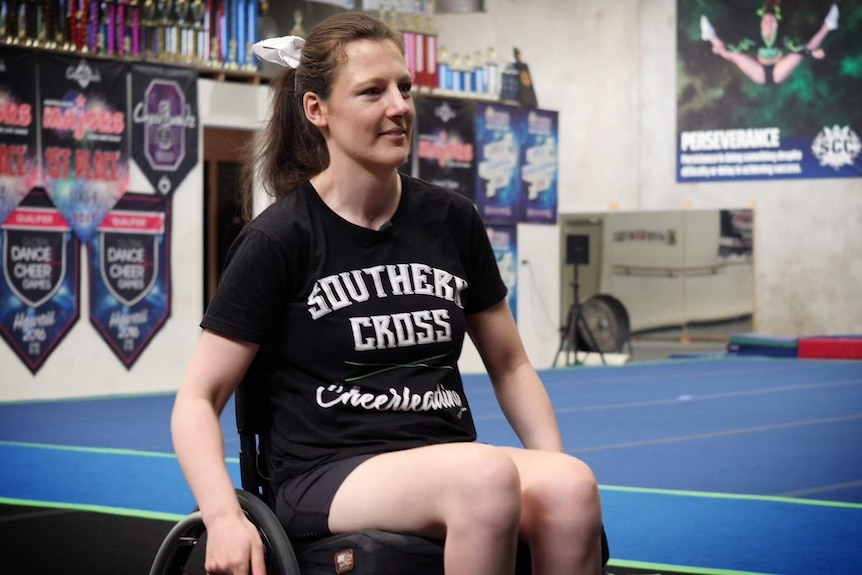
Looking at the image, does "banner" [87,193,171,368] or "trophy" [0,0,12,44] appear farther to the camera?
"banner" [87,193,171,368]

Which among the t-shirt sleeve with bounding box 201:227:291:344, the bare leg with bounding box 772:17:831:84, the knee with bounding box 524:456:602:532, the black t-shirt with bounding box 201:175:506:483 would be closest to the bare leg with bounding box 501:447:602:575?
the knee with bounding box 524:456:602:532

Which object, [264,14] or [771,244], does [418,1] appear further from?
[771,244]

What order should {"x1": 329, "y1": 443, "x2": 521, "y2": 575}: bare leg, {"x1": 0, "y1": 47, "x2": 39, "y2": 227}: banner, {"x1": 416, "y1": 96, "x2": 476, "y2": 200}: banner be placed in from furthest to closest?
1. {"x1": 416, "y1": 96, "x2": 476, "y2": 200}: banner
2. {"x1": 0, "y1": 47, "x2": 39, "y2": 227}: banner
3. {"x1": 329, "y1": 443, "x2": 521, "y2": 575}: bare leg

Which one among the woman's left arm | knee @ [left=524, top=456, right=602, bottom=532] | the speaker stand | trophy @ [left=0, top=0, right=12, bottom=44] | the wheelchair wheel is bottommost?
the speaker stand

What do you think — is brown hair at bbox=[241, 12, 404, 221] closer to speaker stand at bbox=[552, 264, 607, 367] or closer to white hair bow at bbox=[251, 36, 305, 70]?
white hair bow at bbox=[251, 36, 305, 70]

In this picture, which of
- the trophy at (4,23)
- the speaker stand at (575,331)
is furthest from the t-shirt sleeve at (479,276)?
the speaker stand at (575,331)

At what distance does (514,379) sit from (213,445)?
1.67 ft

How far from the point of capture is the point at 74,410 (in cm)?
747

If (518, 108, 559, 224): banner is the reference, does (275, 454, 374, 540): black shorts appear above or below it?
below

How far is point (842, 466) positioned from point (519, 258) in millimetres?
6079

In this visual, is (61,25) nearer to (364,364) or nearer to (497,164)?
(497,164)

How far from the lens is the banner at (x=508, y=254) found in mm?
10859

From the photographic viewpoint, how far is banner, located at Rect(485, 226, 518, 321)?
10859 mm

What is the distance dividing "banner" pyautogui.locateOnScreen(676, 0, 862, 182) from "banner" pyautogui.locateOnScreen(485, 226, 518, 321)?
6.20 metres
